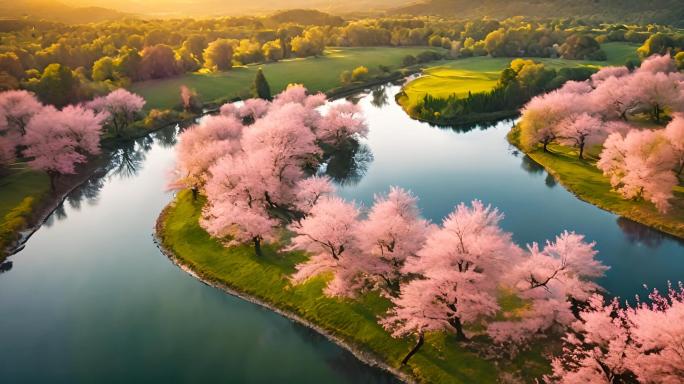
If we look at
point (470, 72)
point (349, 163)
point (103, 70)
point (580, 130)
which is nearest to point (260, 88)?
point (103, 70)

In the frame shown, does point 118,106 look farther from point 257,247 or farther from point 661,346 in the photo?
point 661,346

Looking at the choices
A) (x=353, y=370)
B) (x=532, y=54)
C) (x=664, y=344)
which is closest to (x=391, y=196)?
(x=353, y=370)

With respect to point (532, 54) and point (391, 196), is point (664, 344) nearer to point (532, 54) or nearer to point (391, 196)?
point (391, 196)

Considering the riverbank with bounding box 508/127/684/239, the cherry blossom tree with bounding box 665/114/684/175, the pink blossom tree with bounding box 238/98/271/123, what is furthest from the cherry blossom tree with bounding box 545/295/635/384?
the pink blossom tree with bounding box 238/98/271/123

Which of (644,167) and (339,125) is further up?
(644,167)

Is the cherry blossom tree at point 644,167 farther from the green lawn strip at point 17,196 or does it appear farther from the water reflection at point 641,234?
the green lawn strip at point 17,196

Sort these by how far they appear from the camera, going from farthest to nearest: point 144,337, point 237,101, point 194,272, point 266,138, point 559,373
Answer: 1. point 237,101
2. point 266,138
3. point 194,272
4. point 144,337
5. point 559,373
